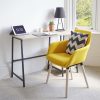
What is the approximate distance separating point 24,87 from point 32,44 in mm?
807

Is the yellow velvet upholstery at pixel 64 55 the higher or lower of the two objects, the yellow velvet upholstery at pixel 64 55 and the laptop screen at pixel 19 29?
the lower

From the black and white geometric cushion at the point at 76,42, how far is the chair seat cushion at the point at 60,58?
0.12 m

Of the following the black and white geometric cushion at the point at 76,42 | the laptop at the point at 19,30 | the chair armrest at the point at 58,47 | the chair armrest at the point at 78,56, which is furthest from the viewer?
the laptop at the point at 19,30

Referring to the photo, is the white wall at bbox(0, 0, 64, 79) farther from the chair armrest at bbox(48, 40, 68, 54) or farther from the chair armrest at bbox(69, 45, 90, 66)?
the chair armrest at bbox(69, 45, 90, 66)

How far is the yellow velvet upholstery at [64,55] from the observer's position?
2.77 m

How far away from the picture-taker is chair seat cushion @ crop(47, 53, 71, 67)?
2.81 m

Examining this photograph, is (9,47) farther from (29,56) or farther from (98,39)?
(98,39)

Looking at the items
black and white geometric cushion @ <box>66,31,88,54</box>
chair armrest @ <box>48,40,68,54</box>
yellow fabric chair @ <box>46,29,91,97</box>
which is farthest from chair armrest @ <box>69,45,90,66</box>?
chair armrest @ <box>48,40,68,54</box>

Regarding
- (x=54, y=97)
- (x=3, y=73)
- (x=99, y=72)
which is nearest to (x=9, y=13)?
(x=3, y=73)

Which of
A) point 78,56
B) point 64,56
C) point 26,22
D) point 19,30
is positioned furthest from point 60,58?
point 26,22

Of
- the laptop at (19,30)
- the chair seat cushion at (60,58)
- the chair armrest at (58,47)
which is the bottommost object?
the chair seat cushion at (60,58)

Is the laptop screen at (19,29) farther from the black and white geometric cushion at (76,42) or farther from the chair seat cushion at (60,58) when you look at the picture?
the black and white geometric cushion at (76,42)

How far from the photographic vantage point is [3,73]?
3432 mm

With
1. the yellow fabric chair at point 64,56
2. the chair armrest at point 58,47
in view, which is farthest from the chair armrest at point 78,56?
the chair armrest at point 58,47
